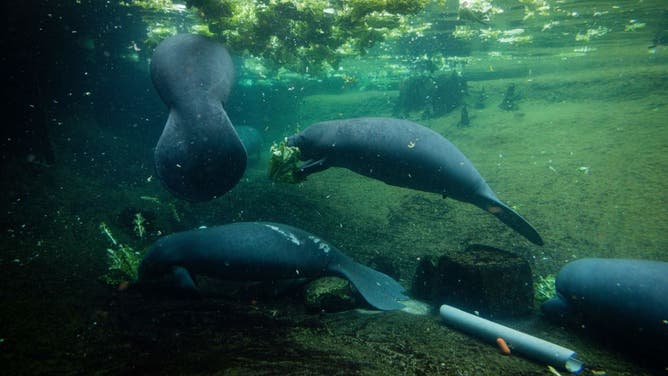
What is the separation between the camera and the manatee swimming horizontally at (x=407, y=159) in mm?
5242

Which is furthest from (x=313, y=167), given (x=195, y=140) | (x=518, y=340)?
(x=518, y=340)

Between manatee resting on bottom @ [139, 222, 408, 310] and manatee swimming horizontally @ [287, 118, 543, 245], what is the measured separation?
5.35 feet

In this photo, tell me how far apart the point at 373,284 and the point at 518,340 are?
2024 millimetres

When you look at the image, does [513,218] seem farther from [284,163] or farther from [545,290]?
[284,163]

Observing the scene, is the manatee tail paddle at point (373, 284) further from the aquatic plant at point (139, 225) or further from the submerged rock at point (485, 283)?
the aquatic plant at point (139, 225)

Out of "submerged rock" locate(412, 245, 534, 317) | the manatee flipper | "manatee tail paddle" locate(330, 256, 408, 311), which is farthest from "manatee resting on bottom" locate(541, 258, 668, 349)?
the manatee flipper

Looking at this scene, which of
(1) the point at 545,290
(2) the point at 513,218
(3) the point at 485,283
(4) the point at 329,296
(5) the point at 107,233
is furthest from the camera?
(5) the point at 107,233

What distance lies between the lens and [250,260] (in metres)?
4.60

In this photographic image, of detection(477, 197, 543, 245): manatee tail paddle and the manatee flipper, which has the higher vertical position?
the manatee flipper

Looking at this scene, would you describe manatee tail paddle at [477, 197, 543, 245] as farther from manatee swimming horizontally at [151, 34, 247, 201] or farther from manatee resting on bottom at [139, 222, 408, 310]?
manatee swimming horizontally at [151, 34, 247, 201]

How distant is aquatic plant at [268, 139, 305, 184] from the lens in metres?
6.26

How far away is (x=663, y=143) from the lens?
8.41m

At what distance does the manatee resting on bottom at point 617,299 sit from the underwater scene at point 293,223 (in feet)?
0.08

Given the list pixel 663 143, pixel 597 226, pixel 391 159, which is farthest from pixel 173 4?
pixel 663 143
